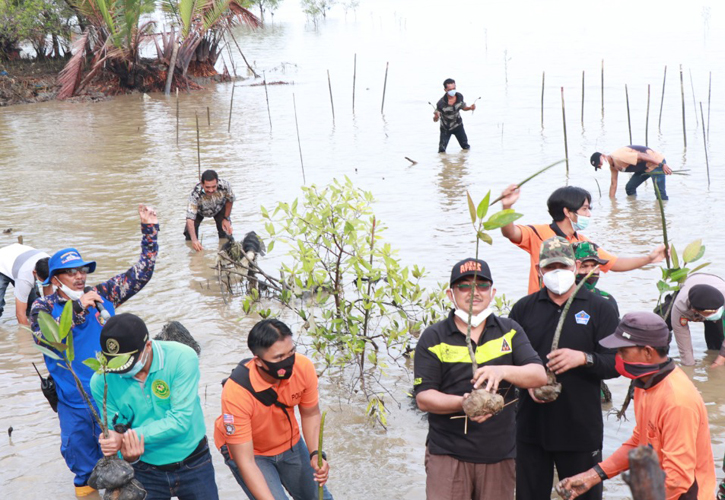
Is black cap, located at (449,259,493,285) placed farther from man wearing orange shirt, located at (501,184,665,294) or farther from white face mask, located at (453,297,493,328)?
man wearing orange shirt, located at (501,184,665,294)

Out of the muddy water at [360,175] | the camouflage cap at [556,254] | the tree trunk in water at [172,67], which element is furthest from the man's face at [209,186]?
the tree trunk in water at [172,67]

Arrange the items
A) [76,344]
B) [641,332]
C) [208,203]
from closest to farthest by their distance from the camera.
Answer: [641,332] → [76,344] → [208,203]

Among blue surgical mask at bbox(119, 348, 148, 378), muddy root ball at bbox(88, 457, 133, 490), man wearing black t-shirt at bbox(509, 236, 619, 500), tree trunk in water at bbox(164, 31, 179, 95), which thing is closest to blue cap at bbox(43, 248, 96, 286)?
Answer: blue surgical mask at bbox(119, 348, 148, 378)

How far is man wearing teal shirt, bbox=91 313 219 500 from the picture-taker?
3.43 metres

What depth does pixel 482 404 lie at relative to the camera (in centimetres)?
327

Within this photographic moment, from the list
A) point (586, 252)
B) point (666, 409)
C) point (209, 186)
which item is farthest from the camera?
point (209, 186)

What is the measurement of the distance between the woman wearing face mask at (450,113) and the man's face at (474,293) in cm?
1135

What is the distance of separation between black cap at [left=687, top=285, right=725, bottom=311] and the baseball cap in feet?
8.94

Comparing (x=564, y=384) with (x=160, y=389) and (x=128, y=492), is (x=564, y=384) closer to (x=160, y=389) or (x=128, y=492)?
(x=160, y=389)

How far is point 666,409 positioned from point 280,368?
167 cm

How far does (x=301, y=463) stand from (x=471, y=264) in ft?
4.35

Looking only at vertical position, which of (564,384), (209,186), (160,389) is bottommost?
(564,384)

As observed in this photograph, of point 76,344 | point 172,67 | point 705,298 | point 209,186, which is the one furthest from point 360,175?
point 172,67

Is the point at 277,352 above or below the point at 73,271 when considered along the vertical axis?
below
